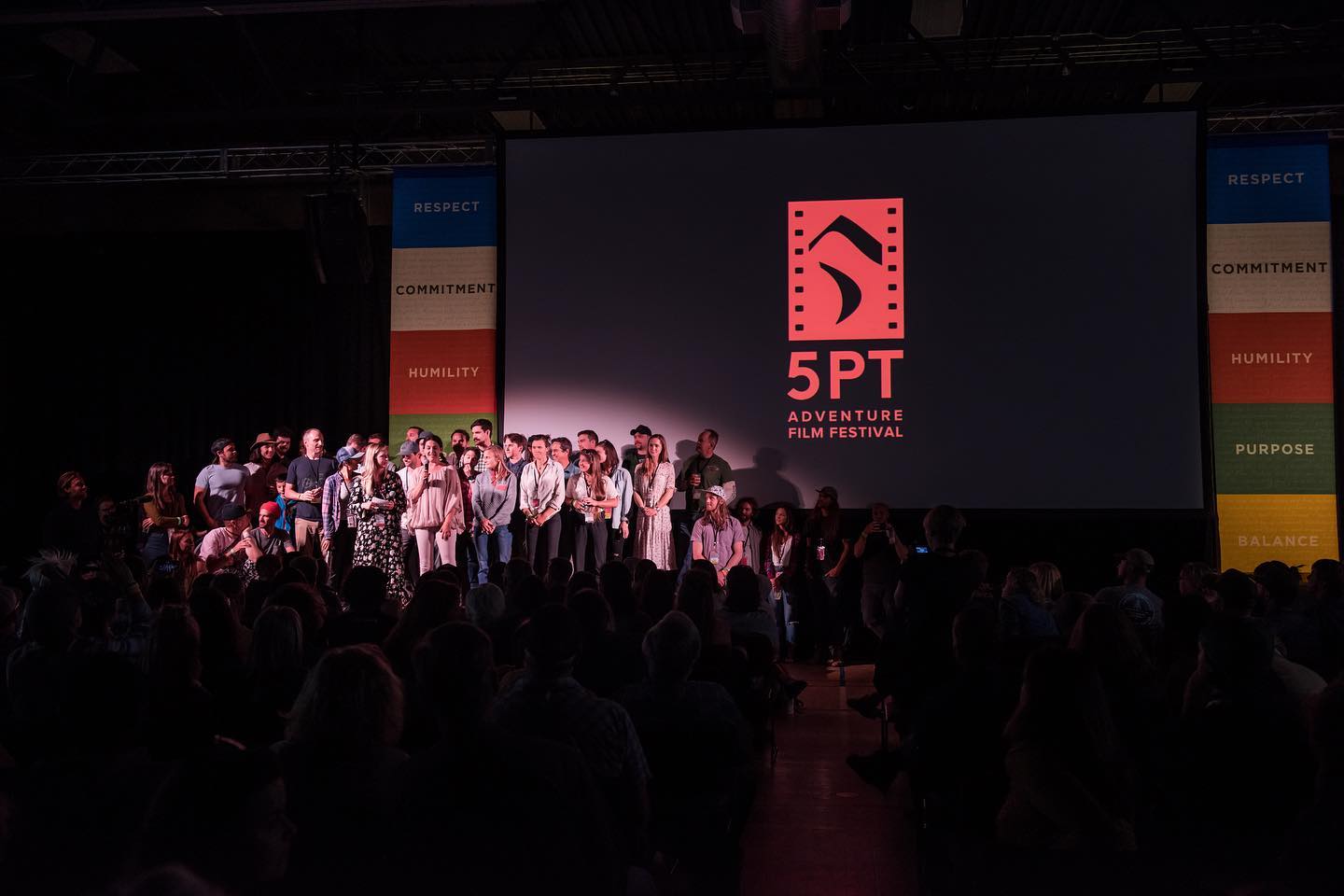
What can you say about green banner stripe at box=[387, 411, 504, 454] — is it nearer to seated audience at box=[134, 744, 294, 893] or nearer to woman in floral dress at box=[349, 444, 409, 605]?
woman in floral dress at box=[349, 444, 409, 605]

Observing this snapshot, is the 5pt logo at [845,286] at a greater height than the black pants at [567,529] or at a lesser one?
greater

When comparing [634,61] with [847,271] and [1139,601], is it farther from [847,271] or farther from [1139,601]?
[1139,601]

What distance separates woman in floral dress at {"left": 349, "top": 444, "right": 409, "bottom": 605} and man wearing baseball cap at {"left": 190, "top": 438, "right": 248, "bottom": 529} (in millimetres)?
1266

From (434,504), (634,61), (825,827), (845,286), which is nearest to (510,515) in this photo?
(434,504)

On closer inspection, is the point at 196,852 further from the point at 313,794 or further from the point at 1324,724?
the point at 1324,724

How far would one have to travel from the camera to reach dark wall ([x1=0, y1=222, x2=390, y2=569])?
11.8 m

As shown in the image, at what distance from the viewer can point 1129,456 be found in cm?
898

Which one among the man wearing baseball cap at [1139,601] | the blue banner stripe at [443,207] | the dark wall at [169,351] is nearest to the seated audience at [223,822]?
the man wearing baseball cap at [1139,601]

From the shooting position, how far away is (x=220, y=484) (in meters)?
8.88

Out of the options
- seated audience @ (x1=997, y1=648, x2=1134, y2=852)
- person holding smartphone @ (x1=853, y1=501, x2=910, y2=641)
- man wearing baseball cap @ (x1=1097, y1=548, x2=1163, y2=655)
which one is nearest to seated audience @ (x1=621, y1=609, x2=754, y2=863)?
seated audience @ (x1=997, y1=648, x2=1134, y2=852)

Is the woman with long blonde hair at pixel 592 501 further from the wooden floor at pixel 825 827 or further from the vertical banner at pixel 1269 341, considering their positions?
the vertical banner at pixel 1269 341

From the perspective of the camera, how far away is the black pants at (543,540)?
9023mm

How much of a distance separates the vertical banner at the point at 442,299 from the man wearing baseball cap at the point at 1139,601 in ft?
21.4

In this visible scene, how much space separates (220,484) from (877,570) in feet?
17.0
